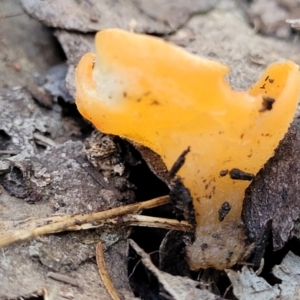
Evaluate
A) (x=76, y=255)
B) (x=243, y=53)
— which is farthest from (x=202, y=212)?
(x=243, y=53)

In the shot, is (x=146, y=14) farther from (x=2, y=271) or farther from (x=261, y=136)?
(x=2, y=271)

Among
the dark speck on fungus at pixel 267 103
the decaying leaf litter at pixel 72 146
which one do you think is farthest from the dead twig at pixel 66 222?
the dark speck on fungus at pixel 267 103

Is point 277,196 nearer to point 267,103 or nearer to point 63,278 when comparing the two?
point 267,103

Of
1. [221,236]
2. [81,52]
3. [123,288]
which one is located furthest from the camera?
[81,52]

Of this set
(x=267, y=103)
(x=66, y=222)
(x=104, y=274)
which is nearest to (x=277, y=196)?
(x=267, y=103)

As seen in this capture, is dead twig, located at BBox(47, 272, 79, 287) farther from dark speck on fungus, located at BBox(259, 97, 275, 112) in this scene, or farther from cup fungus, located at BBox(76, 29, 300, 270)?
dark speck on fungus, located at BBox(259, 97, 275, 112)

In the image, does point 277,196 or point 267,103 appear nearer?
point 267,103
